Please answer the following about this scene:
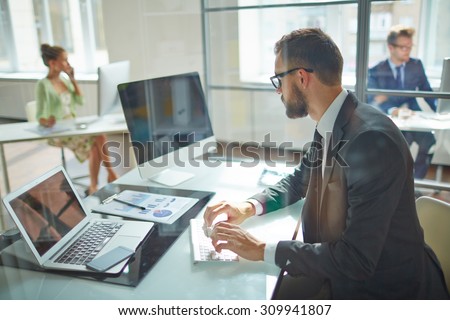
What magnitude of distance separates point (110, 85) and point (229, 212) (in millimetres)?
1701

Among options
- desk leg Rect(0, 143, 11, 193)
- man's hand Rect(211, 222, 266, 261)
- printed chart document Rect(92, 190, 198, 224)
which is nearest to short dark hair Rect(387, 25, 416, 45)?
printed chart document Rect(92, 190, 198, 224)

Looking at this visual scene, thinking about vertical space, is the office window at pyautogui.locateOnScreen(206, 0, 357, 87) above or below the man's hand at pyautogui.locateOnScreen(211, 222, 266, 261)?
above

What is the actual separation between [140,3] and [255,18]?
941 millimetres

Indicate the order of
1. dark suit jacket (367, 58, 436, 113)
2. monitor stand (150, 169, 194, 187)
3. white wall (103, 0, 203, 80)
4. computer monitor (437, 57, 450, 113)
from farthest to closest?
white wall (103, 0, 203, 80) < dark suit jacket (367, 58, 436, 113) < computer monitor (437, 57, 450, 113) < monitor stand (150, 169, 194, 187)

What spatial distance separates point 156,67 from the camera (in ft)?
12.8

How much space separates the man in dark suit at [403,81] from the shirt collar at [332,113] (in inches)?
66.7

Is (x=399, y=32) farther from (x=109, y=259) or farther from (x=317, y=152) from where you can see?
(x=109, y=259)

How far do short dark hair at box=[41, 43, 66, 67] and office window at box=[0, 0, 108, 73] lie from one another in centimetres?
4

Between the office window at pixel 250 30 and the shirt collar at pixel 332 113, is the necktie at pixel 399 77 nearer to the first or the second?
the office window at pixel 250 30

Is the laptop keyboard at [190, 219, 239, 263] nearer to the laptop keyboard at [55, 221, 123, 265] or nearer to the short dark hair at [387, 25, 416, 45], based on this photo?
the laptop keyboard at [55, 221, 123, 265]

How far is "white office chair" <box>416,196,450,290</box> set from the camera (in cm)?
124

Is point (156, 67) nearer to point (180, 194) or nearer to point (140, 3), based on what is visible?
point (140, 3)
